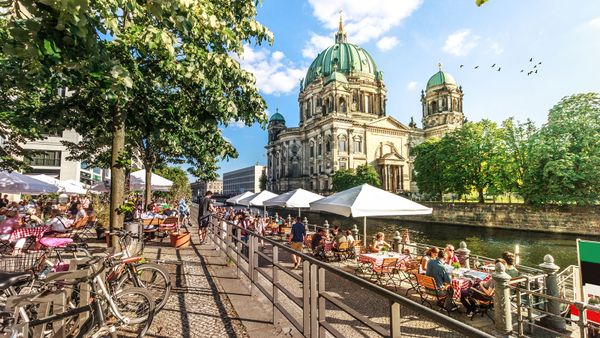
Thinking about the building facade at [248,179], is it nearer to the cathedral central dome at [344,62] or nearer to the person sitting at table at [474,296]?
the cathedral central dome at [344,62]

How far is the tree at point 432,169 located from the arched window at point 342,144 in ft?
76.3

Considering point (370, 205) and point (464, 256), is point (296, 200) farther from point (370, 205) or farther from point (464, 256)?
point (464, 256)

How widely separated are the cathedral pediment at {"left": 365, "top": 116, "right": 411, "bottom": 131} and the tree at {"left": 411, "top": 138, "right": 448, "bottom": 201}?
2621 cm

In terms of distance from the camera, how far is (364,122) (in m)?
76.4

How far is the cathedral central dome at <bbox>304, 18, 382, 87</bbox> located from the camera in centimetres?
8350

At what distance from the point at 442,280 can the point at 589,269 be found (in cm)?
272

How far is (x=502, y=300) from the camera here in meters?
6.47

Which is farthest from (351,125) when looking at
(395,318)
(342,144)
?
(395,318)

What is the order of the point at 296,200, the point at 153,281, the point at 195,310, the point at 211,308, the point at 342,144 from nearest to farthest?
the point at 195,310
the point at 211,308
the point at 153,281
the point at 296,200
the point at 342,144

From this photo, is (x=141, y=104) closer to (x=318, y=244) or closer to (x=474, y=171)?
(x=318, y=244)

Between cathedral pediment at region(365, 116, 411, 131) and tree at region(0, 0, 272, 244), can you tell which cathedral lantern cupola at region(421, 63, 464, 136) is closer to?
cathedral pediment at region(365, 116, 411, 131)

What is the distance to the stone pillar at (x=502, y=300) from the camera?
643cm

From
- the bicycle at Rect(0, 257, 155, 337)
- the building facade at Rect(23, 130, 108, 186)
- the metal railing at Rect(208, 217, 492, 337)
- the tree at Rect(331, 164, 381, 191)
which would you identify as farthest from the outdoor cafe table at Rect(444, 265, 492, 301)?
the building facade at Rect(23, 130, 108, 186)

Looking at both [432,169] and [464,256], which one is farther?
[432,169]
